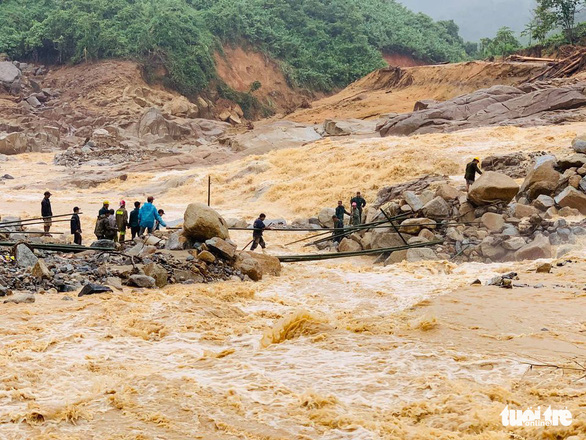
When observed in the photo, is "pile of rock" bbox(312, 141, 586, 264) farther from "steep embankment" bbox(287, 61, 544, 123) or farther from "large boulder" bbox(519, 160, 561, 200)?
"steep embankment" bbox(287, 61, 544, 123)

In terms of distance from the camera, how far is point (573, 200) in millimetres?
11188

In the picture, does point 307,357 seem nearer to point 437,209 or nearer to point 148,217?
point 148,217

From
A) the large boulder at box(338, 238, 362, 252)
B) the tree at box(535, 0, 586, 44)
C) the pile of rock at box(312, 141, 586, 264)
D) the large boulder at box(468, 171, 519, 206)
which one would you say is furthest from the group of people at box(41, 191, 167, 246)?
the tree at box(535, 0, 586, 44)

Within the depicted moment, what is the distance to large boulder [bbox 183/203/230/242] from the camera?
376 inches

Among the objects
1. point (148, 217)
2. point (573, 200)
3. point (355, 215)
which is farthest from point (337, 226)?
point (573, 200)

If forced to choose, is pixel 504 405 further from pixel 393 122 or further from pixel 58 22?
pixel 58 22

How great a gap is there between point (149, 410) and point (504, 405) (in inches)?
103

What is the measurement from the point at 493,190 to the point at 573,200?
4.60 feet

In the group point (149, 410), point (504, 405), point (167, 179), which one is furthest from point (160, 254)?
point (167, 179)

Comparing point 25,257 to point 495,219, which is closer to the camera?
point 25,257

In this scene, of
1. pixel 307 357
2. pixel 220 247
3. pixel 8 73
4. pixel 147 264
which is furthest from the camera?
pixel 8 73

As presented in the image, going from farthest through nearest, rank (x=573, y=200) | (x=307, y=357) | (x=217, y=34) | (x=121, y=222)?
1. (x=217, y=34)
2. (x=573, y=200)
3. (x=121, y=222)
4. (x=307, y=357)

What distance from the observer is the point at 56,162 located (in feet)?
88.5

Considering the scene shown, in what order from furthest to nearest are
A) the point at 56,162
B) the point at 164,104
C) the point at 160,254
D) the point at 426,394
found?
the point at 164,104, the point at 56,162, the point at 160,254, the point at 426,394
